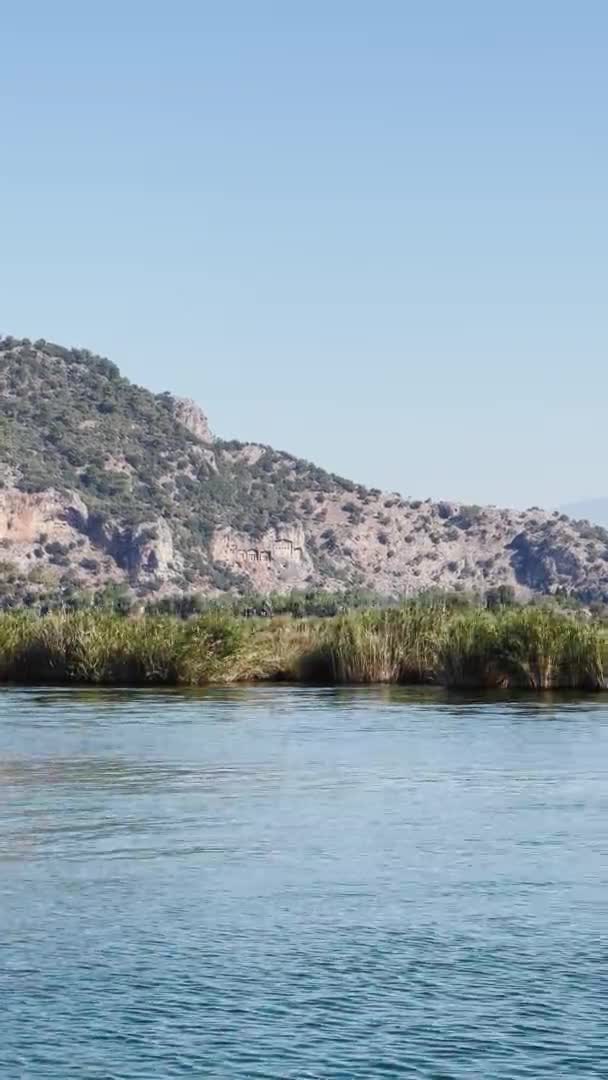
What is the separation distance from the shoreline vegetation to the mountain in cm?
6620

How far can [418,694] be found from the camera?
34.7 metres

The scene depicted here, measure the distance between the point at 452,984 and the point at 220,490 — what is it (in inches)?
4510

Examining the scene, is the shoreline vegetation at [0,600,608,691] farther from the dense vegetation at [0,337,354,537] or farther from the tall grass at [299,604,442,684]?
the dense vegetation at [0,337,354,537]

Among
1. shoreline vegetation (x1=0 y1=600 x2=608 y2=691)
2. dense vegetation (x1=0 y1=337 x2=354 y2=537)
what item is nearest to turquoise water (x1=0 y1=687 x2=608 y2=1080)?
shoreline vegetation (x1=0 y1=600 x2=608 y2=691)

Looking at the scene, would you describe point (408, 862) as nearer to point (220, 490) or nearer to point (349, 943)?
point (349, 943)

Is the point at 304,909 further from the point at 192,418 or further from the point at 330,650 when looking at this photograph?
the point at 192,418

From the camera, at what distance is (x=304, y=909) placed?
14305mm

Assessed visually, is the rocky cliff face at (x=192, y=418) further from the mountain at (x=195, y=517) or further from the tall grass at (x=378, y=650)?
the tall grass at (x=378, y=650)

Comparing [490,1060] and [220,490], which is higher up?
[220,490]

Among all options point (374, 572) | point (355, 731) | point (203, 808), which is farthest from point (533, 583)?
point (203, 808)

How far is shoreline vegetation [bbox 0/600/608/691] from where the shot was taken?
3559cm

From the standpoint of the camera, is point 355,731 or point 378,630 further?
point 378,630

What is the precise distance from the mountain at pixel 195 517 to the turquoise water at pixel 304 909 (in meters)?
83.7

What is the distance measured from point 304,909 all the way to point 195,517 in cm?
10651
